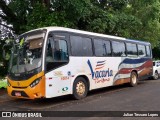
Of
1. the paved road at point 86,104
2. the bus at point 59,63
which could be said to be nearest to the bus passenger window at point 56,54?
the bus at point 59,63

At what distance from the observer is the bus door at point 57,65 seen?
11.0m

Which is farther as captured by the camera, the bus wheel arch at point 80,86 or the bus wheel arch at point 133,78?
the bus wheel arch at point 133,78

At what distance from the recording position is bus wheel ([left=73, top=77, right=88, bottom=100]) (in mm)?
12211

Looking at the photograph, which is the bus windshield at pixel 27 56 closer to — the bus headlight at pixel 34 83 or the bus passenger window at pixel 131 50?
the bus headlight at pixel 34 83

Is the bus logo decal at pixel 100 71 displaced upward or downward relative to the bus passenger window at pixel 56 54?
downward

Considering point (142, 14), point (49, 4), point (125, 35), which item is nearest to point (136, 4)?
point (142, 14)

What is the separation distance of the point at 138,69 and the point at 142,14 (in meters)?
7.86

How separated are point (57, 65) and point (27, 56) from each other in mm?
1185

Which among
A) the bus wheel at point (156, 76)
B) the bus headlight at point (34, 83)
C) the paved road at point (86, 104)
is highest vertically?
the bus headlight at point (34, 83)

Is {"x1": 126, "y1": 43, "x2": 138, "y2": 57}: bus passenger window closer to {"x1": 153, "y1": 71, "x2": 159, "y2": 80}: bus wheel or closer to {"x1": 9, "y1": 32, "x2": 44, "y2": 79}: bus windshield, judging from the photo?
{"x1": 153, "y1": 71, "x2": 159, "y2": 80}: bus wheel

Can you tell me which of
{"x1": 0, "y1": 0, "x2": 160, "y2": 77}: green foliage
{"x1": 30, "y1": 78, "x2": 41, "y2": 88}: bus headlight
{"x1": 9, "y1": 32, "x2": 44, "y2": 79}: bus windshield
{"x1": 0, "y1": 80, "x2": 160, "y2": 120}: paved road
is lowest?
{"x1": 0, "y1": 80, "x2": 160, "y2": 120}: paved road

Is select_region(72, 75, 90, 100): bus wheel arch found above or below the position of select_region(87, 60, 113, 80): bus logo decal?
below

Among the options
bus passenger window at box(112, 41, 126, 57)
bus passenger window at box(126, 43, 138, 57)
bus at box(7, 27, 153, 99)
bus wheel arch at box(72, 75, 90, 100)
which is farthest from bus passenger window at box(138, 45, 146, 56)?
bus wheel arch at box(72, 75, 90, 100)

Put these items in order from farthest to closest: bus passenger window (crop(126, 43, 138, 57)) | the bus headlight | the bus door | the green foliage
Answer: bus passenger window (crop(126, 43, 138, 57)), the green foliage, the bus door, the bus headlight
